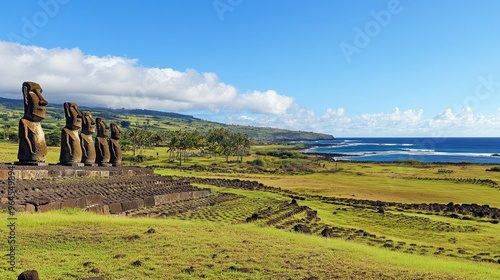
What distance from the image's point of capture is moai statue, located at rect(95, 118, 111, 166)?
37719 mm

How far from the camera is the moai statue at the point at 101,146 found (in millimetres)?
37719

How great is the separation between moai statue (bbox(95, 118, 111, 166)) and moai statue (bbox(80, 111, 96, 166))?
2446mm

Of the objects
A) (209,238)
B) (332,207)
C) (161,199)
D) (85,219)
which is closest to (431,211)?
(332,207)

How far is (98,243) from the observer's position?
12203 millimetres

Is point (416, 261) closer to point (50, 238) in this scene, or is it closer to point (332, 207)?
point (50, 238)

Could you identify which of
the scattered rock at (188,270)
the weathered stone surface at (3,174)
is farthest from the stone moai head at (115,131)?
the scattered rock at (188,270)

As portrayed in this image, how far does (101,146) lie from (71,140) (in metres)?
6.31

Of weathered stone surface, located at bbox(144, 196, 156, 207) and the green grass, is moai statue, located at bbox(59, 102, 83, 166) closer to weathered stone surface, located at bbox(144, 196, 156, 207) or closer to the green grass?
weathered stone surface, located at bbox(144, 196, 156, 207)

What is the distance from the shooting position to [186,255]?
11.4m

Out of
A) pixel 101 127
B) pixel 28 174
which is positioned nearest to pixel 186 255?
pixel 28 174

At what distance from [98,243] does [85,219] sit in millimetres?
3525

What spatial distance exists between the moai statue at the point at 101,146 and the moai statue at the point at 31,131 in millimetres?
10953

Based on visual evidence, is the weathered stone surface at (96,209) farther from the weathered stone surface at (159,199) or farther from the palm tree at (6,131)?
the palm tree at (6,131)

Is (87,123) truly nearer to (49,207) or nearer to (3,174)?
(3,174)
